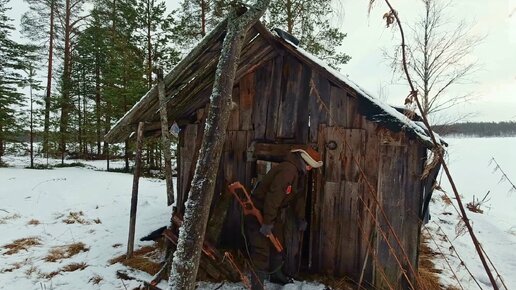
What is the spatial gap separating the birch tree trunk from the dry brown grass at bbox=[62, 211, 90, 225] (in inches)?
244

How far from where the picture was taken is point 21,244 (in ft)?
20.6

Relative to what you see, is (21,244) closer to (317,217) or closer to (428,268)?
(317,217)

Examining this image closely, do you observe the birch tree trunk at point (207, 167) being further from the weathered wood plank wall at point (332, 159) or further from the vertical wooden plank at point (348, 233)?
the vertical wooden plank at point (348, 233)

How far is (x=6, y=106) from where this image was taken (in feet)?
55.9

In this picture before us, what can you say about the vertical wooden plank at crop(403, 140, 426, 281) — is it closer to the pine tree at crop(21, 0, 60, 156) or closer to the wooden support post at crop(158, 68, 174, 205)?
the wooden support post at crop(158, 68, 174, 205)

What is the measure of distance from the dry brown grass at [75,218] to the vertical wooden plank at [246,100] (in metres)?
5.22

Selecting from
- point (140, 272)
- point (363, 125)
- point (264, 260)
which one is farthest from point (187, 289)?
point (363, 125)

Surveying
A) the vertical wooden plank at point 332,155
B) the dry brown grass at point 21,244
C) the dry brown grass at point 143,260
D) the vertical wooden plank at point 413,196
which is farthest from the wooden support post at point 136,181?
the vertical wooden plank at point 413,196

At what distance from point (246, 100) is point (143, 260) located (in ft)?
11.1

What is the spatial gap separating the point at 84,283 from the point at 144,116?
2.89 meters

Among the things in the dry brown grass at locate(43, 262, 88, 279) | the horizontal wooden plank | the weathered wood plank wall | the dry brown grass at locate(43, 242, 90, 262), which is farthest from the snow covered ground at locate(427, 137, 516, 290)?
the dry brown grass at locate(43, 242, 90, 262)

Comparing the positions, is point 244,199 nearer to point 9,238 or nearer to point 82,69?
point 9,238

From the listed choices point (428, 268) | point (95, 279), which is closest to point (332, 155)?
point (428, 268)

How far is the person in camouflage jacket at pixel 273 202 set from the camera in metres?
4.04
